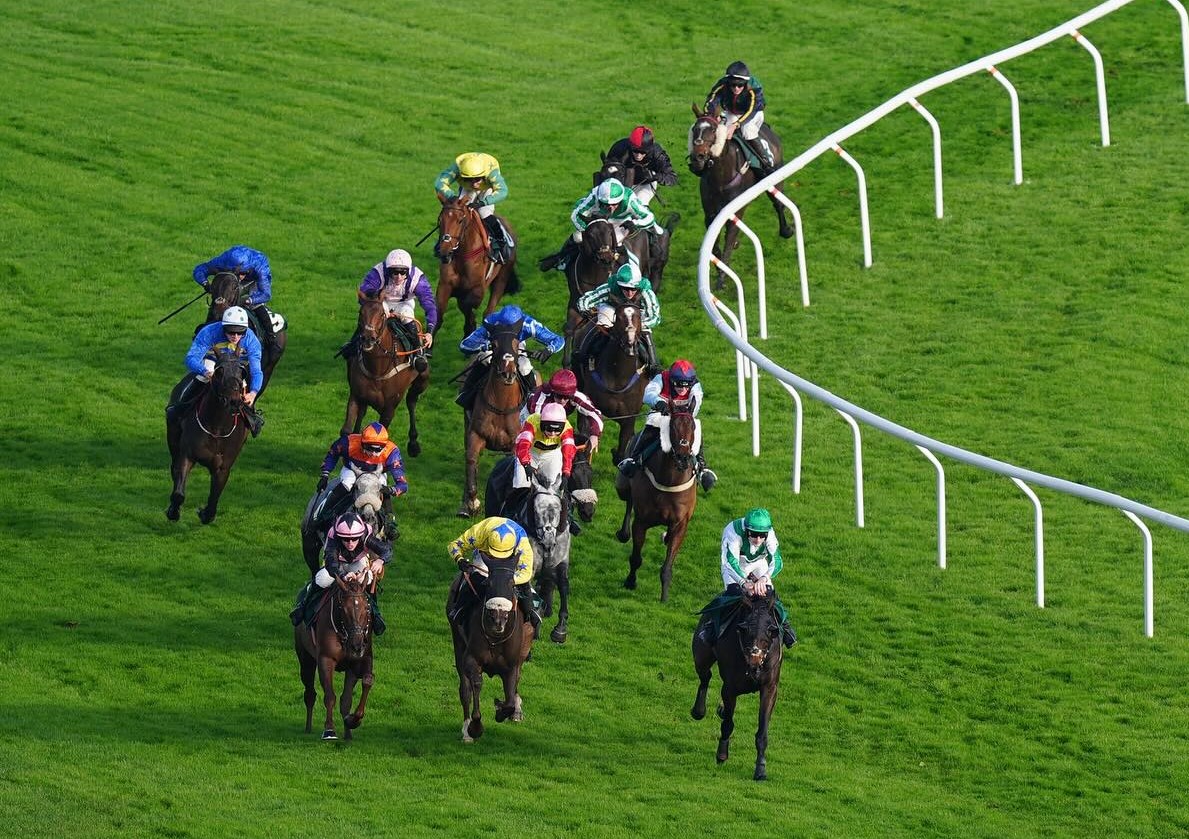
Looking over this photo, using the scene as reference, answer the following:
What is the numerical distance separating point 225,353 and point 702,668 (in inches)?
204

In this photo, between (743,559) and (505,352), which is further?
(505,352)

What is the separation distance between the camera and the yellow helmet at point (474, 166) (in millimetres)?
22297

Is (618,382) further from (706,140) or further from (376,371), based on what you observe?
(706,140)

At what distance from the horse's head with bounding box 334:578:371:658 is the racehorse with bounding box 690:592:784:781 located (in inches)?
92.2

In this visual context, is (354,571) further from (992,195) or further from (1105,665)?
(992,195)

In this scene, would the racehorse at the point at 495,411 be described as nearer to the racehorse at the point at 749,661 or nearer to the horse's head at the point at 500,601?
the horse's head at the point at 500,601

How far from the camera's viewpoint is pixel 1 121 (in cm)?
2894

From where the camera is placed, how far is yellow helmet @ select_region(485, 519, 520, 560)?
16266 millimetres

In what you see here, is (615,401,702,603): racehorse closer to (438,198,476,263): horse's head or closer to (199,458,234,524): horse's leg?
(199,458,234,524): horse's leg

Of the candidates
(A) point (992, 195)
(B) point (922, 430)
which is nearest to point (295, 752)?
(B) point (922, 430)

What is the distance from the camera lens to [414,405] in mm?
21484

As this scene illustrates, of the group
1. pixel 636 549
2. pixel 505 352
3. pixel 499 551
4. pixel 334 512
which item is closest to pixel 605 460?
pixel 505 352

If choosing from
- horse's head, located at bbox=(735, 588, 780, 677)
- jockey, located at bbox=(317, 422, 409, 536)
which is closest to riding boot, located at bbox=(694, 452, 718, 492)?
jockey, located at bbox=(317, 422, 409, 536)

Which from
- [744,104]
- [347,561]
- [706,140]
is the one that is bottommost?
[347,561]
